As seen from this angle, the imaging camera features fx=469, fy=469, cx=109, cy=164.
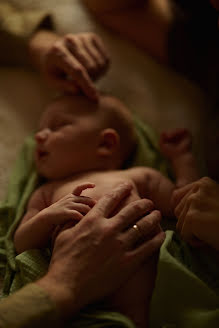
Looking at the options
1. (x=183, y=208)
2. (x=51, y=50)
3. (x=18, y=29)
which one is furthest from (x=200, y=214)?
(x=18, y=29)

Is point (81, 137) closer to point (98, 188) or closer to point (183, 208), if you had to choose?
point (98, 188)

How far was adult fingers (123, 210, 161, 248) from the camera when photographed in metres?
0.96

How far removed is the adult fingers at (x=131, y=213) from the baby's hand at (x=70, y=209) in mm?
75

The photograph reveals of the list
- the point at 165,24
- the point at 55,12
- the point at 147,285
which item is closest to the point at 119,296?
the point at 147,285

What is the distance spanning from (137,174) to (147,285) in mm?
313

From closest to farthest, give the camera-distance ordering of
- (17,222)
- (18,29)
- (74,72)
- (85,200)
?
(85,200)
(17,222)
(74,72)
(18,29)

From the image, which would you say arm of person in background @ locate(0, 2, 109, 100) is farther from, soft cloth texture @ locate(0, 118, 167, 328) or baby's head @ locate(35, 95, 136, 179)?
soft cloth texture @ locate(0, 118, 167, 328)

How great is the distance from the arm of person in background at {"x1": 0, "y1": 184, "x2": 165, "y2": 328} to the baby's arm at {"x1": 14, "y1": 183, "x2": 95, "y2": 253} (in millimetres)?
29

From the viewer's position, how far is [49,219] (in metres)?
1.00

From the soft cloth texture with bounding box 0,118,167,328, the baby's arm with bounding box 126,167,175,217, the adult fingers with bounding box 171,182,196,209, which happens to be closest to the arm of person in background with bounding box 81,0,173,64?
the soft cloth texture with bounding box 0,118,167,328

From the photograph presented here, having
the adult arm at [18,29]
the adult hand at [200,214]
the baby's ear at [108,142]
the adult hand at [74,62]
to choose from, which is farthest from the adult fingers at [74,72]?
the adult hand at [200,214]

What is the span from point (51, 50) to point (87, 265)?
2.14ft

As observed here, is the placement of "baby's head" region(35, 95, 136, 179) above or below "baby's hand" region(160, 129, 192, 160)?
above

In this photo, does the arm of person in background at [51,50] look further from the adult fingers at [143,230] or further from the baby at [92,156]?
the adult fingers at [143,230]
